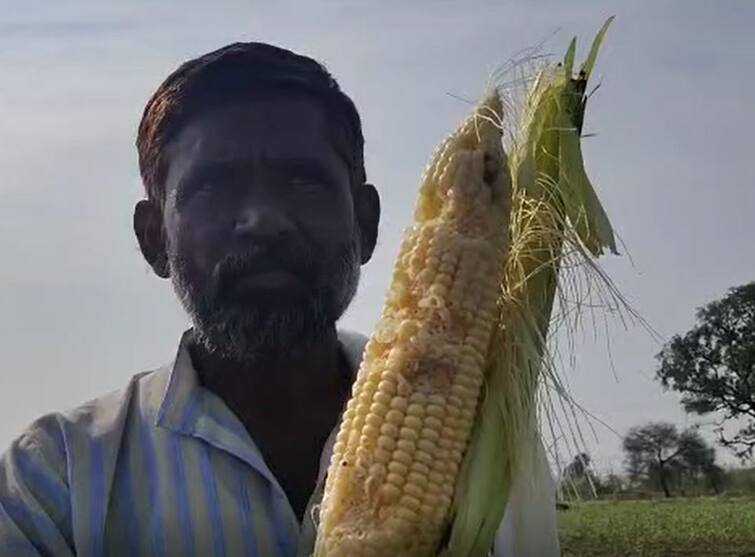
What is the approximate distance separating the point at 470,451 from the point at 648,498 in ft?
120

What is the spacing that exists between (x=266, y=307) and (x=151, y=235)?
0.32m

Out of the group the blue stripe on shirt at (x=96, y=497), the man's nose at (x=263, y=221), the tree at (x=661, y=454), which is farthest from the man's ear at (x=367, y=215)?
the tree at (x=661, y=454)

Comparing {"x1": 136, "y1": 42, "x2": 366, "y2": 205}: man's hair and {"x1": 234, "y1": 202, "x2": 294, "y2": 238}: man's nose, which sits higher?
{"x1": 136, "y1": 42, "x2": 366, "y2": 205}: man's hair

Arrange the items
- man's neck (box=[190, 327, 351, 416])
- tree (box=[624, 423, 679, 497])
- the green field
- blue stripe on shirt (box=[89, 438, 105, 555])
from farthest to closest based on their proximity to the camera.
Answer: tree (box=[624, 423, 679, 497]) < the green field < man's neck (box=[190, 327, 351, 416]) < blue stripe on shirt (box=[89, 438, 105, 555])

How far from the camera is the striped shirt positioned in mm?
2416

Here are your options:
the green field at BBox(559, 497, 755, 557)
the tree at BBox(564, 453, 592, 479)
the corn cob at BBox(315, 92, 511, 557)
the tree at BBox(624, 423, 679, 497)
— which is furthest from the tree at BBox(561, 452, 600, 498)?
the tree at BBox(624, 423, 679, 497)

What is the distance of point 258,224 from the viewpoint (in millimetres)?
2402

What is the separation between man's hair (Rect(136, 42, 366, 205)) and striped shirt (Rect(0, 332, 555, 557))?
0.43 meters

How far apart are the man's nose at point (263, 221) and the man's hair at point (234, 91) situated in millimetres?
226

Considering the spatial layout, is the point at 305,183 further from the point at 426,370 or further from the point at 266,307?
the point at 426,370

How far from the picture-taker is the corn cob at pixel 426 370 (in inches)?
79.6

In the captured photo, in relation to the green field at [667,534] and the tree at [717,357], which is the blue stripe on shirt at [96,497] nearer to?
the green field at [667,534]

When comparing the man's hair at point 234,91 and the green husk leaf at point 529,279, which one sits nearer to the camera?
the green husk leaf at point 529,279

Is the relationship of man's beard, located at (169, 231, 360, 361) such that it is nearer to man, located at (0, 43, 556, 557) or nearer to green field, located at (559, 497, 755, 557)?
man, located at (0, 43, 556, 557)
